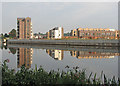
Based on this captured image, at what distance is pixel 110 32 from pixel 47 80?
133 meters

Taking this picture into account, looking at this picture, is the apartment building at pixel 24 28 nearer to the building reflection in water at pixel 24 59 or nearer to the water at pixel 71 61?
the water at pixel 71 61

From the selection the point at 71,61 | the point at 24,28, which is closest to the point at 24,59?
the point at 71,61

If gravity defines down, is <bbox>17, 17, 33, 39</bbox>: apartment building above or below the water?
above

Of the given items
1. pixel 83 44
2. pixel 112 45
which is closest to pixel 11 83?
pixel 112 45

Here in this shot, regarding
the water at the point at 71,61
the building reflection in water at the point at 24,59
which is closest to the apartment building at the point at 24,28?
the water at the point at 71,61

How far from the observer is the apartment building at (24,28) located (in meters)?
112

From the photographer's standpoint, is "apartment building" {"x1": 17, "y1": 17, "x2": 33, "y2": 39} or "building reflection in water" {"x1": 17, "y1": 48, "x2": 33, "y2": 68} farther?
"apartment building" {"x1": 17, "y1": 17, "x2": 33, "y2": 39}

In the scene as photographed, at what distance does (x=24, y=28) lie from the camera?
11250 centimetres

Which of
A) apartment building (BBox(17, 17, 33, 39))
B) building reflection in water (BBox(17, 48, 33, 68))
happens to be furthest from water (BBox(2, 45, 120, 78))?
apartment building (BBox(17, 17, 33, 39))

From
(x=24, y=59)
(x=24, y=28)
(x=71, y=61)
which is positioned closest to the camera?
(x=71, y=61)

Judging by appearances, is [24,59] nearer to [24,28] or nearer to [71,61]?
[71,61]

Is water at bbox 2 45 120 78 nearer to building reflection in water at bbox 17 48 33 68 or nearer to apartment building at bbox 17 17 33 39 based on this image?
building reflection in water at bbox 17 48 33 68

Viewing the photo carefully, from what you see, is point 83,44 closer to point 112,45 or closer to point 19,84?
point 112,45

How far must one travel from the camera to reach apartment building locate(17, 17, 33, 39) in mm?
112312
